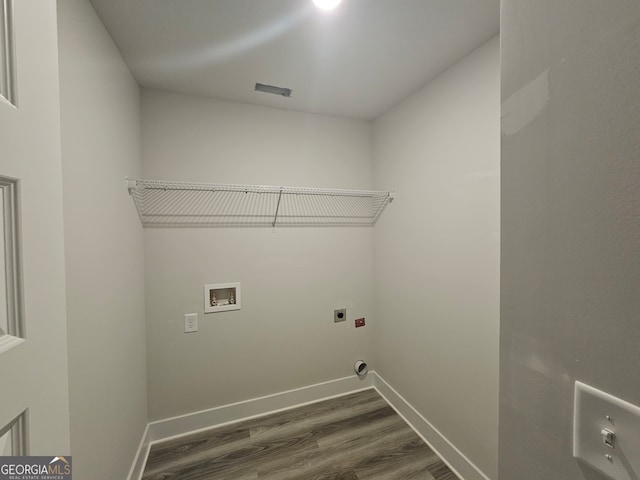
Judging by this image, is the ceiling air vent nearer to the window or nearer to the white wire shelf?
the white wire shelf

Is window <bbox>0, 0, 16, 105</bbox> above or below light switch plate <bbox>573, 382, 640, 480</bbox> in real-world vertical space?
above

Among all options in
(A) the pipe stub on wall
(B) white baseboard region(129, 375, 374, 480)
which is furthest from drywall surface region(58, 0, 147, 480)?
(A) the pipe stub on wall

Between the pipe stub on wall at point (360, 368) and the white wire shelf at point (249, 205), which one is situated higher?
the white wire shelf at point (249, 205)

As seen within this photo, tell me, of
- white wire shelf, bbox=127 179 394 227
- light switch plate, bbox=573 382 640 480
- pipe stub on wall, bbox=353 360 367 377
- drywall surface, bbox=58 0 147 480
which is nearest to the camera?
light switch plate, bbox=573 382 640 480

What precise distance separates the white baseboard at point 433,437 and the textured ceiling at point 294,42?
2.35 m

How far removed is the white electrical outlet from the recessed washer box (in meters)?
0.09

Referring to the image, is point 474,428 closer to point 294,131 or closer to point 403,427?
Result: point 403,427

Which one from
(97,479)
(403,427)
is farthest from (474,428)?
(97,479)

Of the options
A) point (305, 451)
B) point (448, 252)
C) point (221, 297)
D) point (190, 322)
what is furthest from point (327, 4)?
point (305, 451)

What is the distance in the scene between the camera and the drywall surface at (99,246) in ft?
2.91

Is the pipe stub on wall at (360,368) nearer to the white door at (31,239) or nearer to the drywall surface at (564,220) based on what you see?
the drywall surface at (564,220)

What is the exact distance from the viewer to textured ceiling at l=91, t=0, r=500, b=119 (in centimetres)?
110

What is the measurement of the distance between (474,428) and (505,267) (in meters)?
1.44

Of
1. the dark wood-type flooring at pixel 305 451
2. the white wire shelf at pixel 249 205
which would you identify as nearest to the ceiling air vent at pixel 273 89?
the white wire shelf at pixel 249 205
